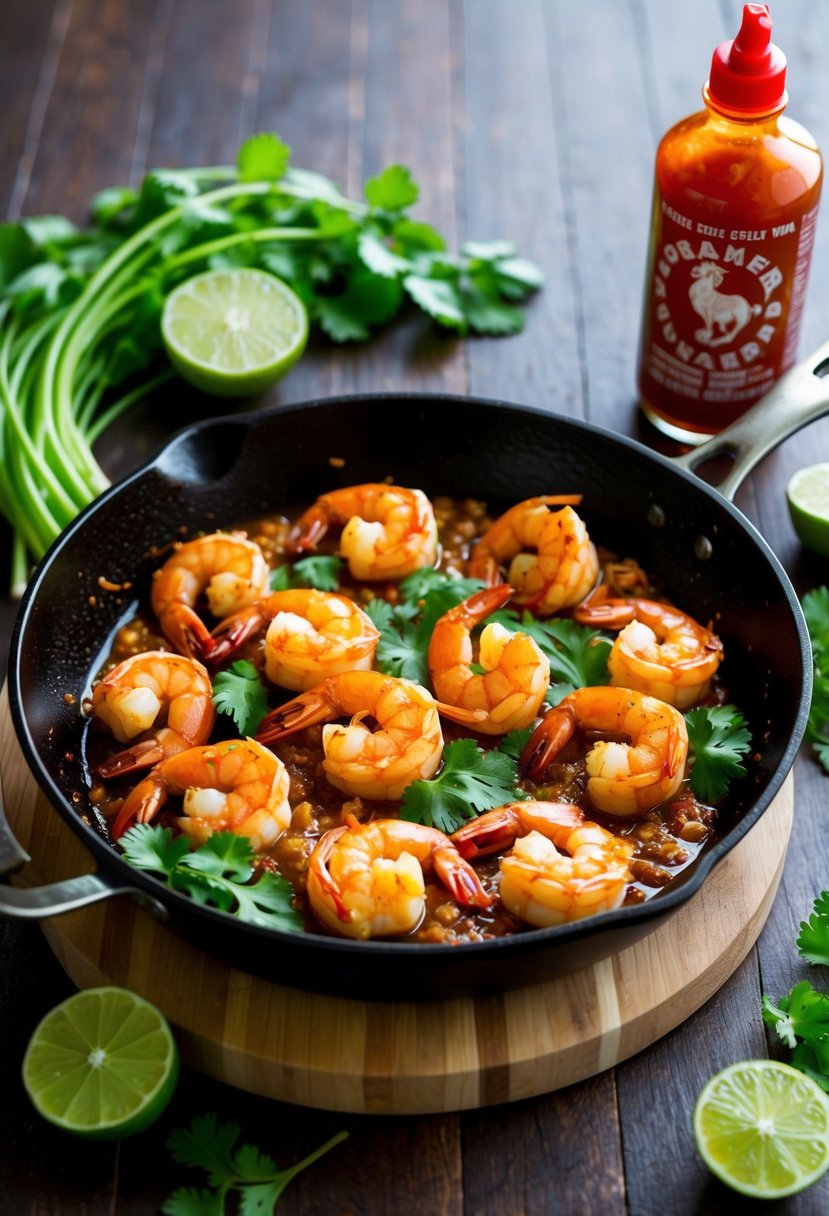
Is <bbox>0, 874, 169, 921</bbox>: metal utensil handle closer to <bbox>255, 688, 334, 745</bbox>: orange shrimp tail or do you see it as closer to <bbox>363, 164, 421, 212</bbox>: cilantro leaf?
<bbox>255, 688, 334, 745</bbox>: orange shrimp tail

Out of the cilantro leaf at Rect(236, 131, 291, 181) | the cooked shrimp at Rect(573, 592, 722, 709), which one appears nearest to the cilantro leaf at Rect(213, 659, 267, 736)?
the cooked shrimp at Rect(573, 592, 722, 709)

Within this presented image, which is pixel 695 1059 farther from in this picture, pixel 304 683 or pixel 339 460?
pixel 339 460

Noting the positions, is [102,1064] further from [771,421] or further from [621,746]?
[771,421]

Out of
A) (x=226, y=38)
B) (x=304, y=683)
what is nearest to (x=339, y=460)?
(x=304, y=683)

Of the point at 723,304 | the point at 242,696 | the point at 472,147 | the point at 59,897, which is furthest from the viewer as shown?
the point at 472,147

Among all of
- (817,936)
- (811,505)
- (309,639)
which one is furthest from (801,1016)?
(811,505)

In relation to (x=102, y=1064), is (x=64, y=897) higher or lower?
higher
